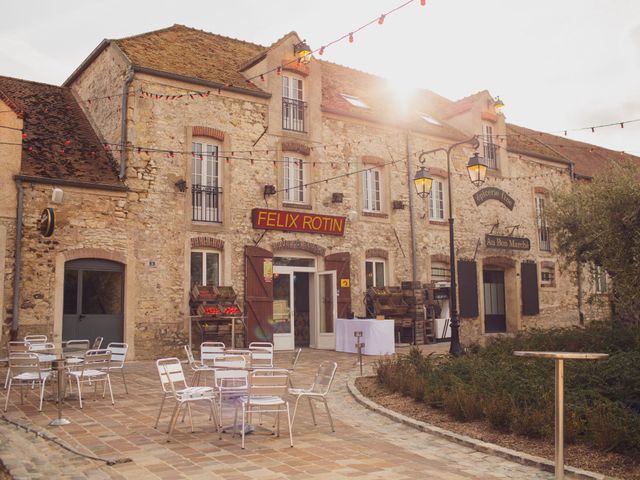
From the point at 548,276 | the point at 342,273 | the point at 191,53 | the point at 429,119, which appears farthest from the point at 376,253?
the point at 548,276

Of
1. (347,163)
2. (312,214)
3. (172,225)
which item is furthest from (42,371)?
(347,163)

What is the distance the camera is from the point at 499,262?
1917 cm

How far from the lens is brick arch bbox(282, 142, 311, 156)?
49.4 feet

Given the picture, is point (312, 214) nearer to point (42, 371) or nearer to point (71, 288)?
point (71, 288)

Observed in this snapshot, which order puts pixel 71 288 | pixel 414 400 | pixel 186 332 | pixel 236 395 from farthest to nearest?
pixel 186 332
pixel 71 288
pixel 414 400
pixel 236 395

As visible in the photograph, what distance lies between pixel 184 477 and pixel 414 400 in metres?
4.08

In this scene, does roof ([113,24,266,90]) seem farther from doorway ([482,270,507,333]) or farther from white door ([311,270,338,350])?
doorway ([482,270,507,333])

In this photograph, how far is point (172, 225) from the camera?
13203 mm

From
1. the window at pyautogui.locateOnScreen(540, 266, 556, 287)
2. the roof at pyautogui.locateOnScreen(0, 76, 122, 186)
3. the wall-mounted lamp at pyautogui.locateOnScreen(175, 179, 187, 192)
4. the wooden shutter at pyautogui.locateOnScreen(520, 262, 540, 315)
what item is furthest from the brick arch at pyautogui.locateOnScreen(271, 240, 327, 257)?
the window at pyautogui.locateOnScreen(540, 266, 556, 287)

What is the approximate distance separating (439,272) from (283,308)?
5.25 metres

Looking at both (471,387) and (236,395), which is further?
(471,387)

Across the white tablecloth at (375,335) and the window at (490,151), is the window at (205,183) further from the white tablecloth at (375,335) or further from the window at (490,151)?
the window at (490,151)

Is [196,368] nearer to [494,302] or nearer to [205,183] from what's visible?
[205,183]

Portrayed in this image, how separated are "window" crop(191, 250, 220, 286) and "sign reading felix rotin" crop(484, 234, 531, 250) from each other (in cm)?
888
